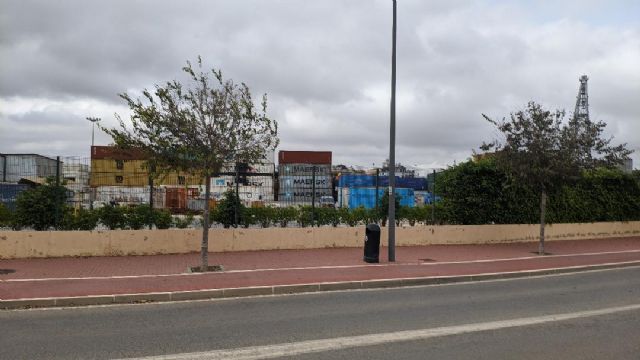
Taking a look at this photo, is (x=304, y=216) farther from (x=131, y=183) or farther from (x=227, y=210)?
(x=131, y=183)

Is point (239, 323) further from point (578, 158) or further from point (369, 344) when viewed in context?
point (578, 158)

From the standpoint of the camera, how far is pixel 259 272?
1324 cm

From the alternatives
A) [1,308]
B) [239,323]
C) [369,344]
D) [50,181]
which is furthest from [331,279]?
[50,181]

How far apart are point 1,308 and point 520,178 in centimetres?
1521

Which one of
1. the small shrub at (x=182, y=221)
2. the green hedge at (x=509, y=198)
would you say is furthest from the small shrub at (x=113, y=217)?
the green hedge at (x=509, y=198)

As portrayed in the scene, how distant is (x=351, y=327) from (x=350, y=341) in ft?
2.86

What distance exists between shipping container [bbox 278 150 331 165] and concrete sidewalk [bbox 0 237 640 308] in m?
4.04


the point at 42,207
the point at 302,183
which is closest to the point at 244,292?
the point at 42,207

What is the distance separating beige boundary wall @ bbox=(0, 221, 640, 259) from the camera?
581 inches

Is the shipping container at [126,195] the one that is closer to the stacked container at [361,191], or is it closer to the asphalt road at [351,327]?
the stacked container at [361,191]

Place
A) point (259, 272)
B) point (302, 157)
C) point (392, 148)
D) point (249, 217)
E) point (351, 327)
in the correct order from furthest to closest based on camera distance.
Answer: point (302, 157) < point (249, 217) < point (392, 148) < point (259, 272) < point (351, 327)

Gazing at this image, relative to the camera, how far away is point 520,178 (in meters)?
18.6

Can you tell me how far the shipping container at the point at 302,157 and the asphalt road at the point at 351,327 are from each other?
31.1 ft

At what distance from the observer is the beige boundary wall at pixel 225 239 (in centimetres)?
1476
